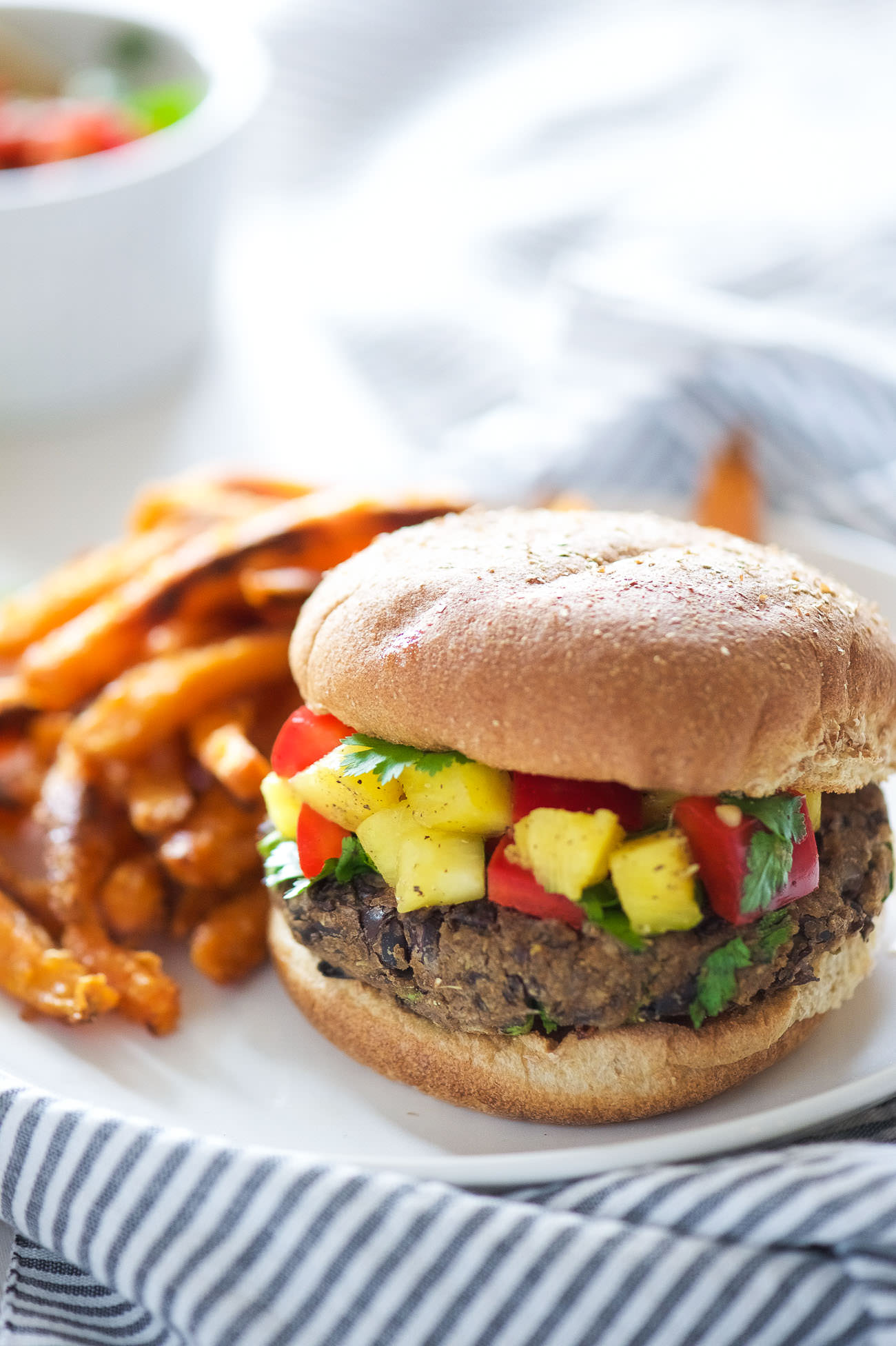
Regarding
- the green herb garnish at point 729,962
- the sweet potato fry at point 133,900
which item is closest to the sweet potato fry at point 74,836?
the sweet potato fry at point 133,900

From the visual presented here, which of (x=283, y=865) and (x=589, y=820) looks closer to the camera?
(x=589, y=820)

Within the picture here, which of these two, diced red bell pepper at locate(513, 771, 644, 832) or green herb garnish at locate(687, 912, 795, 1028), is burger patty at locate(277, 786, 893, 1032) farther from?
diced red bell pepper at locate(513, 771, 644, 832)

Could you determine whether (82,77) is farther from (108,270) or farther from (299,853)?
(299,853)

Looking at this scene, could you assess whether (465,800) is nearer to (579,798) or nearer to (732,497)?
(579,798)

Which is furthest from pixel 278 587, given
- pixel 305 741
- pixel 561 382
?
pixel 561 382

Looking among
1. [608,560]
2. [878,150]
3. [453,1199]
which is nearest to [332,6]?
[878,150]

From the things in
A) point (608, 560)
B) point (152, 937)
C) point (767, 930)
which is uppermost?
point (608, 560)

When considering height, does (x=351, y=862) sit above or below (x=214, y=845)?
above
